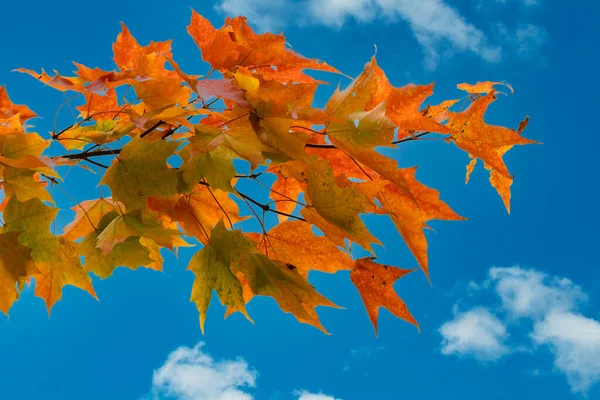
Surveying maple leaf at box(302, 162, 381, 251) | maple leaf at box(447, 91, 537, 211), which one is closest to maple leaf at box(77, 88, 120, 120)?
maple leaf at box(302, 162, 381, 251)

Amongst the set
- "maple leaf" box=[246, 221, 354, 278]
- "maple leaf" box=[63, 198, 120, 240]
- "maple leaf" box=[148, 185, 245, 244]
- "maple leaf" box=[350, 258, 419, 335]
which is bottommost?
"maple leaf" box=[350, 258, 419, 335]

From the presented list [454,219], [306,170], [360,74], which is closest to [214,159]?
[306,170]

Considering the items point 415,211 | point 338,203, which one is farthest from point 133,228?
point 415,211

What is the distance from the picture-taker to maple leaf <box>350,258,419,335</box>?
98cm

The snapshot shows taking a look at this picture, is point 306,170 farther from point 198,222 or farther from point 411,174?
point 198,222

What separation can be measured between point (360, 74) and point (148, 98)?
39 cm

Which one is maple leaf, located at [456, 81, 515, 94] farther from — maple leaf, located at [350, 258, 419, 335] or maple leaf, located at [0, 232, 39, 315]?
maple leaf, located at [0, 232, 39, 315]

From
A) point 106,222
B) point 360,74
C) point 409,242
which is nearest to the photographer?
point 360,74

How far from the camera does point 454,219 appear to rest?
0.88 m

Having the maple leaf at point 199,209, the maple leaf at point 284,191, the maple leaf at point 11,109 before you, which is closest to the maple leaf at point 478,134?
the maple leaf at point 284,191

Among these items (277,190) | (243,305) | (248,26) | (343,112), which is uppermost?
(248,26)

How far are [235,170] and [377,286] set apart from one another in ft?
1.20

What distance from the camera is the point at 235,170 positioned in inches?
31.4

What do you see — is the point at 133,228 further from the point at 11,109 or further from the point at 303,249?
the point at 11,109
